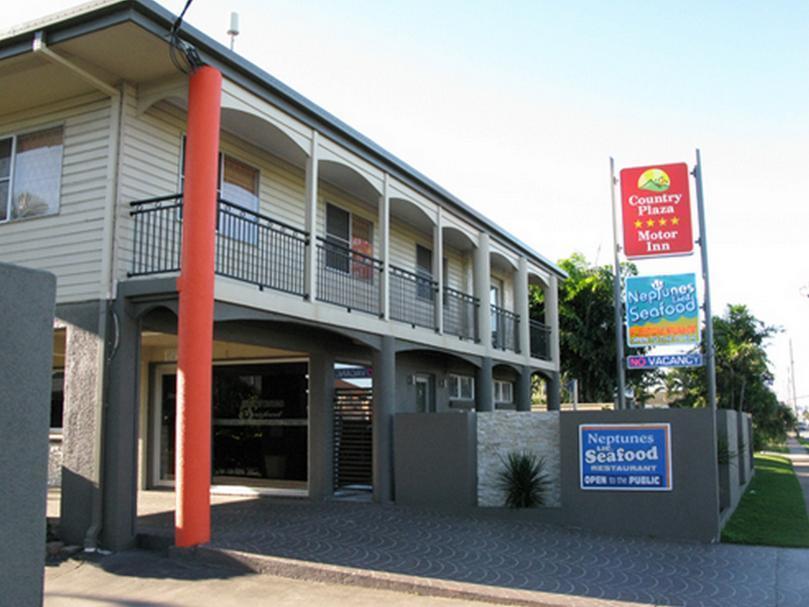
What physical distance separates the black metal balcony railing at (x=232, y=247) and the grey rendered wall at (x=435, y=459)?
297cm

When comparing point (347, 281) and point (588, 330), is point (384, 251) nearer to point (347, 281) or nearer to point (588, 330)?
point (347, 281)

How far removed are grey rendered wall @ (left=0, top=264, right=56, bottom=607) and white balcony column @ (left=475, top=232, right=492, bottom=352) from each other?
14258 millimetres

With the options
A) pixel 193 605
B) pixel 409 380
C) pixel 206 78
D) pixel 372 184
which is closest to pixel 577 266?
pixel 409 380

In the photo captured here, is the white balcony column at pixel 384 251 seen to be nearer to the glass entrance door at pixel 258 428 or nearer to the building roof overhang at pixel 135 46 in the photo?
the glass entrance door at pixel 258 428

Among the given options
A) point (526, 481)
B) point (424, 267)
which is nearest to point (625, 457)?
point (526, 481)

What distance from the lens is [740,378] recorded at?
33.9 meters

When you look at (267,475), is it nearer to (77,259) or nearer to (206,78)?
(77,259)

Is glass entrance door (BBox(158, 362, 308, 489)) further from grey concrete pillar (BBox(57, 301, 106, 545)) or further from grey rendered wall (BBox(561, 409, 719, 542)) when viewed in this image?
grey rendered wall (BBox(561, 409, 719, 542))

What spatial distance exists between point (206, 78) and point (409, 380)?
881 cm

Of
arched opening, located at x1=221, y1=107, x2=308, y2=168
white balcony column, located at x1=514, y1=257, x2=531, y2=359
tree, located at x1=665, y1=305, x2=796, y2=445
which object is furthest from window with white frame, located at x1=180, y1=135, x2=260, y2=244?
tree, located at x1=665, y1=305, x2=796, y2=445

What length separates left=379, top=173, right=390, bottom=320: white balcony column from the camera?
14.1 m

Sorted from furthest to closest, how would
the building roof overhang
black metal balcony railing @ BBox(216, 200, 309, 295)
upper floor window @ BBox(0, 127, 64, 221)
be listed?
black metal balcony railing @ BBox(216, 200, 309, 295) < upper floor window @ BBox(0, 127, 64, 221) < the building roof overhang

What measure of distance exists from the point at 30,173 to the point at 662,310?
10737mm

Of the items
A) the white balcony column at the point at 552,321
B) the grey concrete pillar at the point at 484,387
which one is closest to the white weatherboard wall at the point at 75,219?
the grey concrete pillar at the point at 484,387
